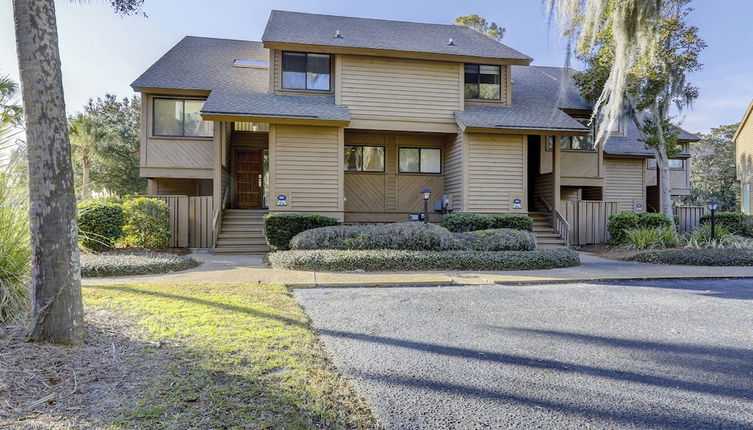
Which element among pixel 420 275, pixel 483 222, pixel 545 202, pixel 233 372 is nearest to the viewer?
pixel 233 372

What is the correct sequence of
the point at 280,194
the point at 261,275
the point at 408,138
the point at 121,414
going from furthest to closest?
the point at 408,138, the point at 280,194, the point at 261,275, the point at 121,414

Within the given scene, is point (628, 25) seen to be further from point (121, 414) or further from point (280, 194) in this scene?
point (121, 414)

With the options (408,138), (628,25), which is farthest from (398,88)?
(628,25)

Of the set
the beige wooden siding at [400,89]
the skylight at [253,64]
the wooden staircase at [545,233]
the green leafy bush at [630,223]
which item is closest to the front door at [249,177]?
the skylight at [253,64]

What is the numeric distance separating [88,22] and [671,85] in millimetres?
15262

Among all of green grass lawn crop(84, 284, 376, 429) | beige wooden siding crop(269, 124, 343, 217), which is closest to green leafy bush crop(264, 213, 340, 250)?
beige wooden siding crop(269, 124, 343, 217)

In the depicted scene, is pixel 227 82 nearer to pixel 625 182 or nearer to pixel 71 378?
pixel 71 378

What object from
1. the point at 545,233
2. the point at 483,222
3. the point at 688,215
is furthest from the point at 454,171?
the point at 688,215

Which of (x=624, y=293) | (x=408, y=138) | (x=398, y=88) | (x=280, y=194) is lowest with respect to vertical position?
(x=624, y=293)

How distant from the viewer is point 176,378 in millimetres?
2402

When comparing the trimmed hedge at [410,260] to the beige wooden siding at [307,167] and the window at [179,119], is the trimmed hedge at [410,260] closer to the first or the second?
the beige wooden siding at [307,167]

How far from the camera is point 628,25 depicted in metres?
8.74

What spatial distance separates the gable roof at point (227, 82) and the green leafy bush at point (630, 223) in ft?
29.4

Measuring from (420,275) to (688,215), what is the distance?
14524 mm
